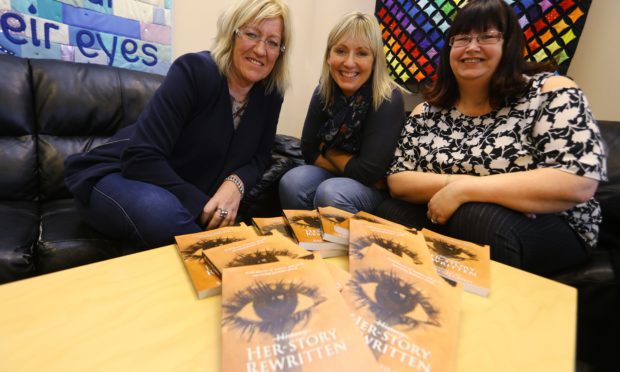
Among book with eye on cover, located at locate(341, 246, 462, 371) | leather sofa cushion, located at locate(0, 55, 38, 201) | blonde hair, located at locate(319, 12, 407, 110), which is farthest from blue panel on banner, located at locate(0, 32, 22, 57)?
book with eye on cover, located at locate(341, 246, 462, 371)

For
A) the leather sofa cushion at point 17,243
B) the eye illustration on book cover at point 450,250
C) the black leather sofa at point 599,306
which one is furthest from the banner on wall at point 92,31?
the black leather sofa at point 599,306

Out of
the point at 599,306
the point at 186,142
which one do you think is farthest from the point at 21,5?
the point at 599,306

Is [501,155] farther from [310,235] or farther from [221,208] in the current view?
[221,208]

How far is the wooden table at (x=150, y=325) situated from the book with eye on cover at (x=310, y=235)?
0.83ft

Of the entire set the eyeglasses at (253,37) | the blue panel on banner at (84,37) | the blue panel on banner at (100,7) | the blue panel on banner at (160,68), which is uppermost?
the blue panel on banner at (100,7)

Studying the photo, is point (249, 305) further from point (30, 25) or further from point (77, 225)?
point (30, 25)

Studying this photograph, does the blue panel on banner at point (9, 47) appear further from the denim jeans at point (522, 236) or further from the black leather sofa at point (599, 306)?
the black leather sofa at point (599, 306)

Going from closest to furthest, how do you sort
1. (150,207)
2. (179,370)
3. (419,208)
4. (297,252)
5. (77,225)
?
(179,370) < (297,252) < (150,207) < (77,225) < (419,208)

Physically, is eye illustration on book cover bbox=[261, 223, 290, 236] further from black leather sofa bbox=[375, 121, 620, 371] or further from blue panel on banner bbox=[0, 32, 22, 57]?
blue panel on banner bbox=[0, 32, 22, 57]

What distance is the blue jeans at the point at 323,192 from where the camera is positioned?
126 cm

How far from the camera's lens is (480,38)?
1.07 m

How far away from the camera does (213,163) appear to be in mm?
1221

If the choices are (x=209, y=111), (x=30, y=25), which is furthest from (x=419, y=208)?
(x=30, y=25)

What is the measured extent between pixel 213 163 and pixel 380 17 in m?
1.44
